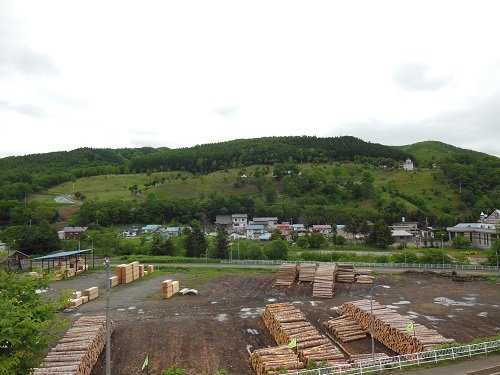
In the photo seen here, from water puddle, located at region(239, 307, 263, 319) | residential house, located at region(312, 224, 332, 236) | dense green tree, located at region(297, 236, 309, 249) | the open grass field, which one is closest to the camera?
water puddle, located at region(239, 307, 263, 319)

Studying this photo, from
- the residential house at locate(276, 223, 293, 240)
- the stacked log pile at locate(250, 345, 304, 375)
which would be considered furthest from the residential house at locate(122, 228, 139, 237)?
the stacked log pile at locate(250, 345, 304, 375)

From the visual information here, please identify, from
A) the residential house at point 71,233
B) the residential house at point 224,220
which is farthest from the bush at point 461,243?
the residential house at point 71,233

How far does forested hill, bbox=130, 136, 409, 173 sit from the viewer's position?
165 m

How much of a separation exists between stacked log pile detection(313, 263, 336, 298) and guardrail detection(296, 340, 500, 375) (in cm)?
1514

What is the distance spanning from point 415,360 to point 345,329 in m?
7.32

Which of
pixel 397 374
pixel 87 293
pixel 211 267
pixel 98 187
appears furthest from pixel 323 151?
pixel 397 374

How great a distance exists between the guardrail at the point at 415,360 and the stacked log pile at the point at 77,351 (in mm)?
10221

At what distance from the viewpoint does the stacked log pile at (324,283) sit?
113 feet

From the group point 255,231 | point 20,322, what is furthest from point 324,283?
point 255,231

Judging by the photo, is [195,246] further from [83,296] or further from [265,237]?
[83,296]

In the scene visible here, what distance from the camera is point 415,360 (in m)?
17.6

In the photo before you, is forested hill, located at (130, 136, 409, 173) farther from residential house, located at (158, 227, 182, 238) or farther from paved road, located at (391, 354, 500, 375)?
paved road, located at (391, 354, 500, 375)

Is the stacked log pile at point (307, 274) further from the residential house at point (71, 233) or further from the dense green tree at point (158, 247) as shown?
the residential house at point (71, 233)

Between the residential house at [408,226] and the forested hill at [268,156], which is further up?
the forested hill at [268,156]
